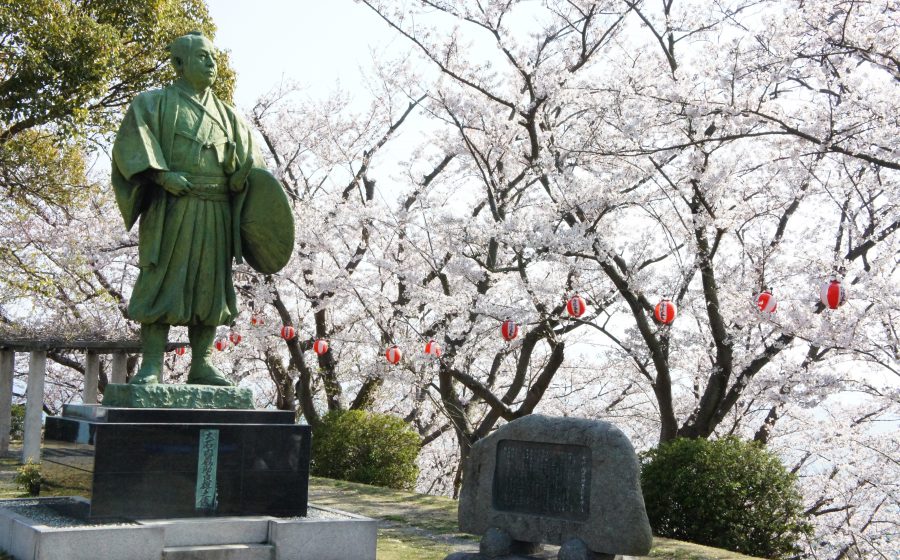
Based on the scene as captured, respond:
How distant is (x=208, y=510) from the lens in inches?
223

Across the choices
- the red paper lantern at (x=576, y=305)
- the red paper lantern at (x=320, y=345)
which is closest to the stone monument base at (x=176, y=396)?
the red paper lantern at (x=576, y=305)

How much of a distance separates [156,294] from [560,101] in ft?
20.6

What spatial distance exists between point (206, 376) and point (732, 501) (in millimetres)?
4625

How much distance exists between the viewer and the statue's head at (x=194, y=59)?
6207 mm

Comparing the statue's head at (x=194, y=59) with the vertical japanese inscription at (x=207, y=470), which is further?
the statue's head at (x=194, y=59)

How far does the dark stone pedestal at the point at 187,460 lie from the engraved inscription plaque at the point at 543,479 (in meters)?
1.45

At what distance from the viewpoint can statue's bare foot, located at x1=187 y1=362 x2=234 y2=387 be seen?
6207 millimetres

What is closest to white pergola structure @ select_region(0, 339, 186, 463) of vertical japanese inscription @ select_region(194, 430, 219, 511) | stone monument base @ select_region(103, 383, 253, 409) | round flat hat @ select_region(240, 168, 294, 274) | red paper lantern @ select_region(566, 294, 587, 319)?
red paper lantern @ select_region(566, 294, 587, 319)

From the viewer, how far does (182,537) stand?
5402mm

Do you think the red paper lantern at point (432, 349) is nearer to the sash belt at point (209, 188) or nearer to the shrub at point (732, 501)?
the shrub at point (732, 501)

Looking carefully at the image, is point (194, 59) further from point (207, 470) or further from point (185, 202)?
point (207, 470)

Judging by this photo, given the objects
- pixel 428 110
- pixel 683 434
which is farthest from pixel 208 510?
pixel 428 110

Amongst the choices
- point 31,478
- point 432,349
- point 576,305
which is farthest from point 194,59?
point 432,349

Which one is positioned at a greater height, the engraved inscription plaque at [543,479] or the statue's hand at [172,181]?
the statue's hand at [172,181]
